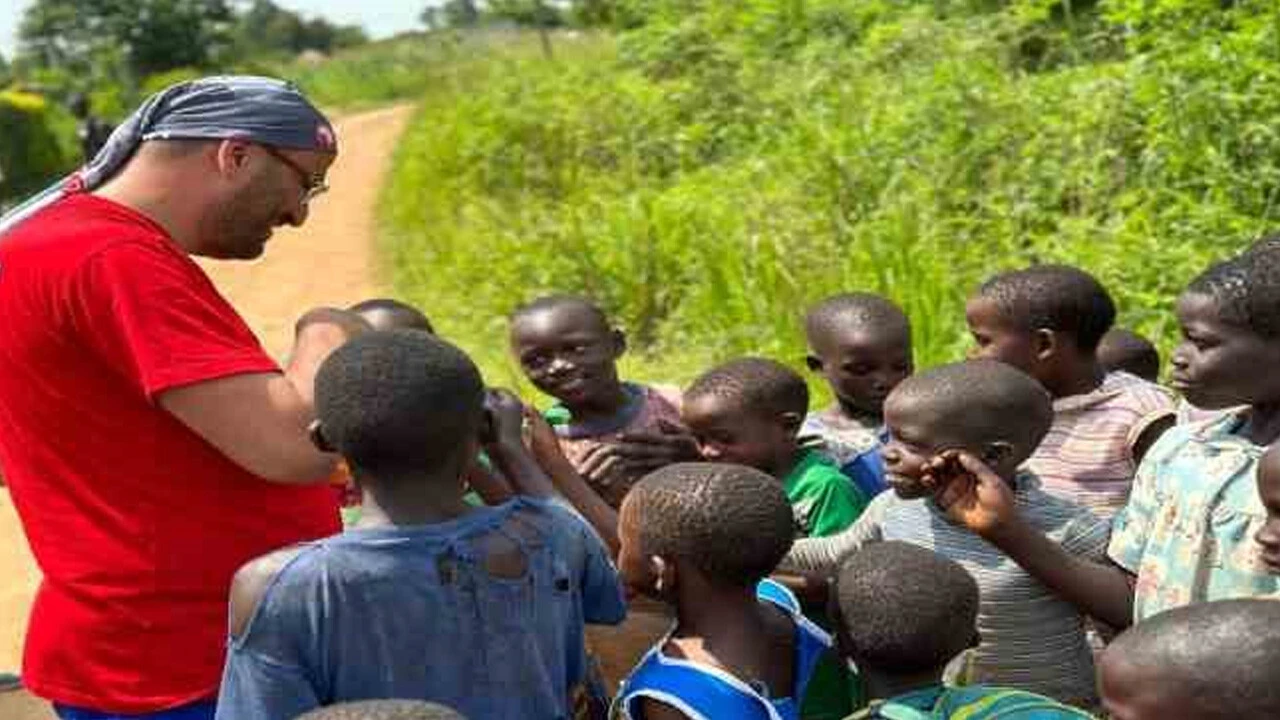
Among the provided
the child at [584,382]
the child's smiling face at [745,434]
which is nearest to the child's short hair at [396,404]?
the child's smiling face at [745,434]

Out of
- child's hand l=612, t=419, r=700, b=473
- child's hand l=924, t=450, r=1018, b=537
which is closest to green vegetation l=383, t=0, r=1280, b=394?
child's hand l=612, t=419, r=700, b=473

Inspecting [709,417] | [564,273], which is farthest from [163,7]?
[709,417]

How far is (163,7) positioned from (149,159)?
138ft

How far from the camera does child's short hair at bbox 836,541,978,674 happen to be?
215 centimetres

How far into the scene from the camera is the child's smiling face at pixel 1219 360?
8.30ft

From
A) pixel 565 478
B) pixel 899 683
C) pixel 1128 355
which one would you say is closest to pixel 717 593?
pixel 899 683

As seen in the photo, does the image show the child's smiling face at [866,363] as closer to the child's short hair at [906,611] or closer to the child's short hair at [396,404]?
the child's short hair at [906,611]

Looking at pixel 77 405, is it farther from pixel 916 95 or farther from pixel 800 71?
pixel 800 71

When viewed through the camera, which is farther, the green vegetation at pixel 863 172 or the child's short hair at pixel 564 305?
the green vegetation at pixel 863 172

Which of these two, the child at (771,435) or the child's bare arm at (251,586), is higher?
the child's bare arm at (251,586)

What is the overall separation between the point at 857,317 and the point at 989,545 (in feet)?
3.17

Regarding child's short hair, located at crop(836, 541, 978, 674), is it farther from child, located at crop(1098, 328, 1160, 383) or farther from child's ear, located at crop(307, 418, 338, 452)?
child, located at crop(1098, 328, 1160, 383)

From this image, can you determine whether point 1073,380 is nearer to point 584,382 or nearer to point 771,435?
point 771,435

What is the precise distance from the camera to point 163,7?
41.8 metres
